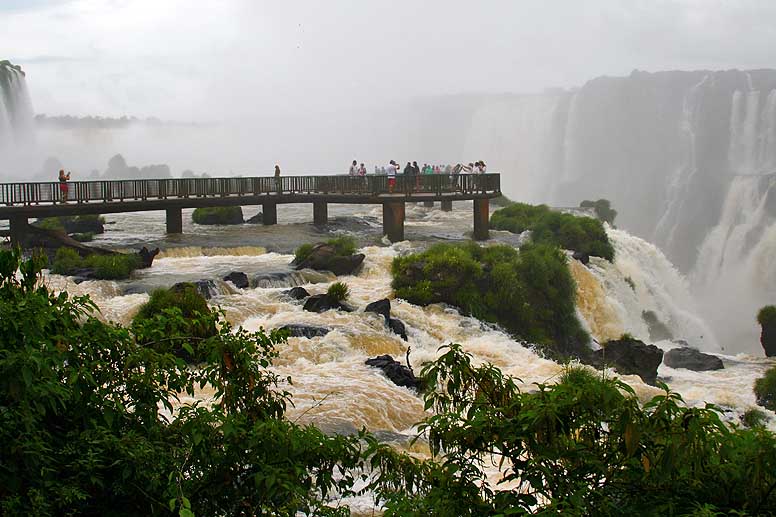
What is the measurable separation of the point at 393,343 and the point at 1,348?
11975mm

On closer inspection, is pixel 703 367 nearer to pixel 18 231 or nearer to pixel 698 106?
pixel 18 231

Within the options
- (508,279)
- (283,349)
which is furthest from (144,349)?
(508,279)

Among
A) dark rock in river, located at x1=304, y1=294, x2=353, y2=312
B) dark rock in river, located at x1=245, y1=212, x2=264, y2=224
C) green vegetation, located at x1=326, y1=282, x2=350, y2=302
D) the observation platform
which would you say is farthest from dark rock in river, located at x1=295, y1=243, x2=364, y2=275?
dark rock in river, located at x1=245, y1=212, x2=264, y2=224

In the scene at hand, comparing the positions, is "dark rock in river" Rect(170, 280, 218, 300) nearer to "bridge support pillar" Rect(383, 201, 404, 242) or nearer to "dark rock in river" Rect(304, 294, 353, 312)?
"dark rock in river" Rect(304, 294, 353, 312)

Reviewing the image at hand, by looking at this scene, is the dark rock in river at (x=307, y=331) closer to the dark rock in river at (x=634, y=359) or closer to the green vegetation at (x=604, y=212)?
the dark rock in river at (x=634, y=359)

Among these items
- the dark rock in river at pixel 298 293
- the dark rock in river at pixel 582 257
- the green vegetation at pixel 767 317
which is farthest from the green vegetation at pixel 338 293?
the green vegetation at pixel 767 317

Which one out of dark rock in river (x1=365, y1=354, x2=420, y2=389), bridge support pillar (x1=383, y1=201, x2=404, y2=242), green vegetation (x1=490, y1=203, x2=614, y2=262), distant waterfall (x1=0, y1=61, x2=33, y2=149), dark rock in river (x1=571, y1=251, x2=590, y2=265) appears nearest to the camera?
dark rock in river (x1=365, y1=354, x2=420, y2=389)

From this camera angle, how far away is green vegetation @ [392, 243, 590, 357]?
70.4 ft

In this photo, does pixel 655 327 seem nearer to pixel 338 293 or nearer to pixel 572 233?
pixel 572 233

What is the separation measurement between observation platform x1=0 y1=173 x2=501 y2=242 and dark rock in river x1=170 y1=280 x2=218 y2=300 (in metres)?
8.26

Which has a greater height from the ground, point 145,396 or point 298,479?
point 145,396

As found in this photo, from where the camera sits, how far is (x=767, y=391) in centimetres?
1839

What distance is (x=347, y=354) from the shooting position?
16703 millimetres

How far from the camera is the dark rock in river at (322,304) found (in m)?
19.1
